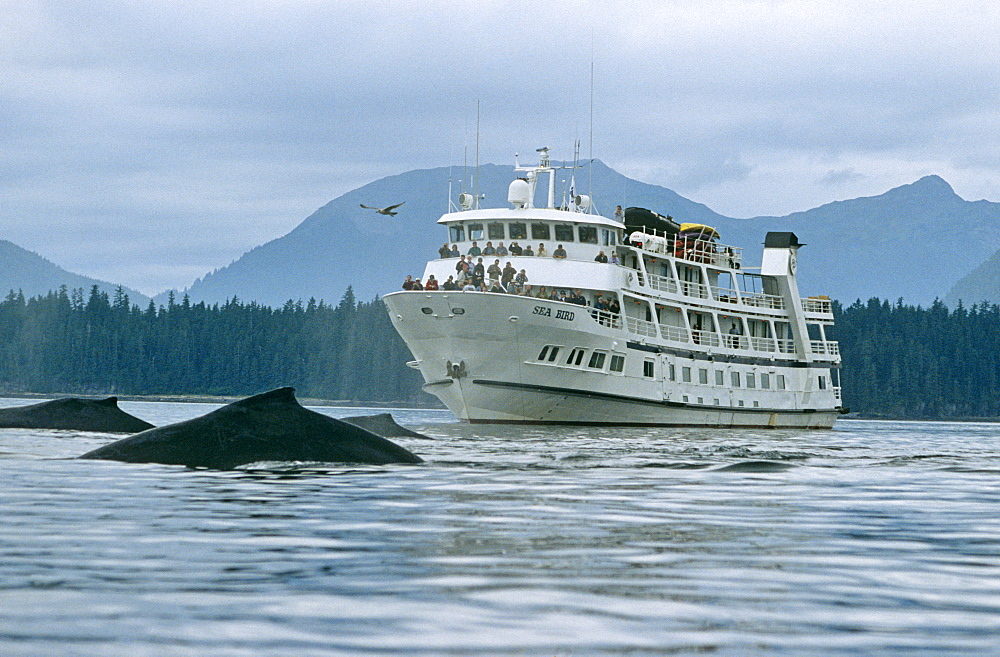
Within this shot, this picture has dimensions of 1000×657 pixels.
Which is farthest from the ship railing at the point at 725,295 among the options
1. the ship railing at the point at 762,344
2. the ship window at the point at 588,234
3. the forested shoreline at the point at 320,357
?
the forested shoreline at the point at 320,357

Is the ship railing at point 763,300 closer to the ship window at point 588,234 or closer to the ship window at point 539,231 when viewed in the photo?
the ship window at point 588,234

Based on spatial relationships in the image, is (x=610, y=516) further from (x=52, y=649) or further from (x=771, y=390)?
(x=771, y=390)

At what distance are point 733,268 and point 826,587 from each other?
5216cm

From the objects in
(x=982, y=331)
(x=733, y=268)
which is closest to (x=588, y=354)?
(x=733, y=268)

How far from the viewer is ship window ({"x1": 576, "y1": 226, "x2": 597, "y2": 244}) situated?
51656 millimetres

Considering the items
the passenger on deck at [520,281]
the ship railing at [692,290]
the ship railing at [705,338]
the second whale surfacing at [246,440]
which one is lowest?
the second whale surfacing at [246,440]

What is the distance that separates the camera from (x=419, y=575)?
325 inches

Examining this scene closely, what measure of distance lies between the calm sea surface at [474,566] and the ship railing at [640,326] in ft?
115

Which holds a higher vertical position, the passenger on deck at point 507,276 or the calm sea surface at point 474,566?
the passenger on deck at point 507,276

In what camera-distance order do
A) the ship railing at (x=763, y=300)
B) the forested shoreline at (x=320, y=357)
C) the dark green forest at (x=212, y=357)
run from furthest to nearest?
the dark green forest at (x=212, y=357) < the forested shoreline at (x=320, y=357) < the ship railing at (x=763, y=300)

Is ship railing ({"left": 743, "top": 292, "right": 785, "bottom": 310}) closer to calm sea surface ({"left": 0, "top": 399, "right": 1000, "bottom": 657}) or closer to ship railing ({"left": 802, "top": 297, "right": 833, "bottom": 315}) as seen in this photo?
ship railing ({"left": 802, "top": 297, "right": 833, "bottom": 315})

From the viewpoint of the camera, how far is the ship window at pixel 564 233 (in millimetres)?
51469

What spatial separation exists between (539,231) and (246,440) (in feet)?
115

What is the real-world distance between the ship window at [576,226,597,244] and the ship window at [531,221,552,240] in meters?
1.25
